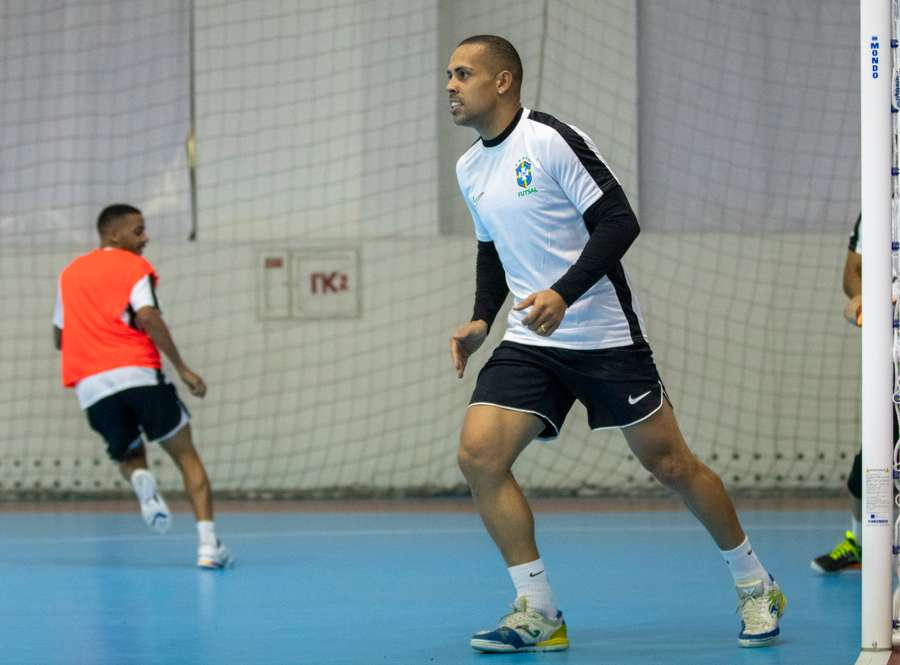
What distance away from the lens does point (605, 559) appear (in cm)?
793

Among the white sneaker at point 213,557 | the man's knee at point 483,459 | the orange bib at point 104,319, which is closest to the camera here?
the man's knee at point 483,459

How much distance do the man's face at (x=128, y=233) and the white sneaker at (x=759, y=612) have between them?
4.20 m

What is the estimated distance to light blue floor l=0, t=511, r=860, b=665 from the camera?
5.25 metres

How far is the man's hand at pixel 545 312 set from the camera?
4738 millimetres

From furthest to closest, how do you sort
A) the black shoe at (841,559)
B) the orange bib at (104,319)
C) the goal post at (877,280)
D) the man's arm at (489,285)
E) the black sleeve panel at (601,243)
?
1. the orange bib at (104,319)
2. the black shoe at (841,559)
3. the man's arm at (489,285)
4. the black sleeve panel at (601,243)
5. the goal post at (877,280)

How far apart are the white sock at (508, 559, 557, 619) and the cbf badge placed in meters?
1.29

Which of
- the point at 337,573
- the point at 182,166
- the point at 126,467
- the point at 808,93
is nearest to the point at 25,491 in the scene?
the point at 182,166

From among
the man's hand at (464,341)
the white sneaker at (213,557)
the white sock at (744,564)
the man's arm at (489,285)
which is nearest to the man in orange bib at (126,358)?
the white sneaker at (213,557)

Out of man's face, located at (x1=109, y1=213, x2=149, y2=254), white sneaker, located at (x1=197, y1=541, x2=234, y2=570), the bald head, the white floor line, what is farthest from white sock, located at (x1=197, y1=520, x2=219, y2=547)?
the bald head

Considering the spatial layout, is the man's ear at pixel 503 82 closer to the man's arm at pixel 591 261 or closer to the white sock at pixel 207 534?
the man's arm at pixel 591 261

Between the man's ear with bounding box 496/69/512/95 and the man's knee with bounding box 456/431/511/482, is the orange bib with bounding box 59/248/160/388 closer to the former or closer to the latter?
the man's ear with bounding box 496/69/512/95

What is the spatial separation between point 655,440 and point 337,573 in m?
2.81

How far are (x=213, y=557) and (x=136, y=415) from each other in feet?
3.35

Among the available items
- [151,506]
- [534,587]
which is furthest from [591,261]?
[151,506]
